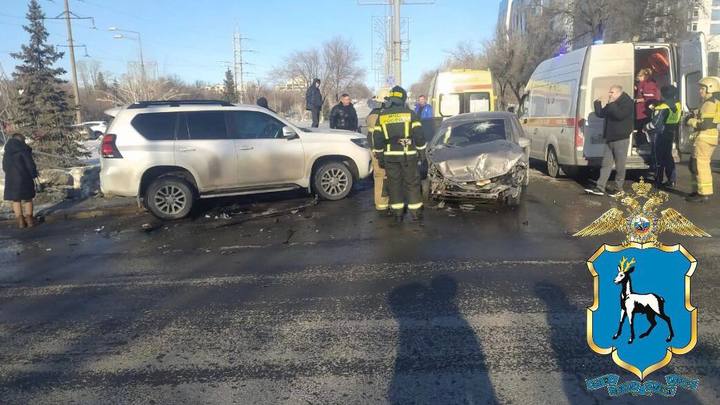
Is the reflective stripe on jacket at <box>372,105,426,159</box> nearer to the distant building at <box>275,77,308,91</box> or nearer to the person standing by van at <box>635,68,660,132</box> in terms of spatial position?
the person standing by van at <box>635,68,660,132</box>

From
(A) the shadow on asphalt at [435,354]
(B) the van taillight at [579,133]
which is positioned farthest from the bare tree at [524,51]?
(A) the shadow on asphalt at [435,354]

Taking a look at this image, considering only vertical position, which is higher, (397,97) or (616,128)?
(397,97)

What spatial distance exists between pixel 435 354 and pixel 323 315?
1.17 metres

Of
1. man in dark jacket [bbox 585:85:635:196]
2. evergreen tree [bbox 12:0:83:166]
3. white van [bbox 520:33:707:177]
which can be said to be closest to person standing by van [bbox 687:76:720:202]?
man in dark jacket [bbox 585:85:635:196]

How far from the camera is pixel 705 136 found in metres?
7.81

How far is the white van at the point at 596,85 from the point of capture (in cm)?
923

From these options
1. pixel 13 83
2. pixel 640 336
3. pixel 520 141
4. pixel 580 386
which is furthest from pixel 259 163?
pixel 13 83

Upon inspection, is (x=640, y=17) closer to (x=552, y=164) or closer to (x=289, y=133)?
(x=552, y=164)

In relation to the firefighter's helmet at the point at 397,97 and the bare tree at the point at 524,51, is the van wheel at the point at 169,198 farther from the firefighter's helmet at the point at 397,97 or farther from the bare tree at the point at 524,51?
the bare tree at the point at 524,51

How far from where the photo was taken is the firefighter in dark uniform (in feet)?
23.4

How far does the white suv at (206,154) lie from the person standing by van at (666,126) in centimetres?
535

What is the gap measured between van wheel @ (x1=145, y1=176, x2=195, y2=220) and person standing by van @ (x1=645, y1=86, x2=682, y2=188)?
26.7 feet

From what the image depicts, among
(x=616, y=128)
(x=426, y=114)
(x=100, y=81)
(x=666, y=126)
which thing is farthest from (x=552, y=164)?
(x=100, y=81)

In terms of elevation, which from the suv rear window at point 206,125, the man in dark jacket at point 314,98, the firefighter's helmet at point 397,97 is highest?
the man in dark jacket at point 314,98
